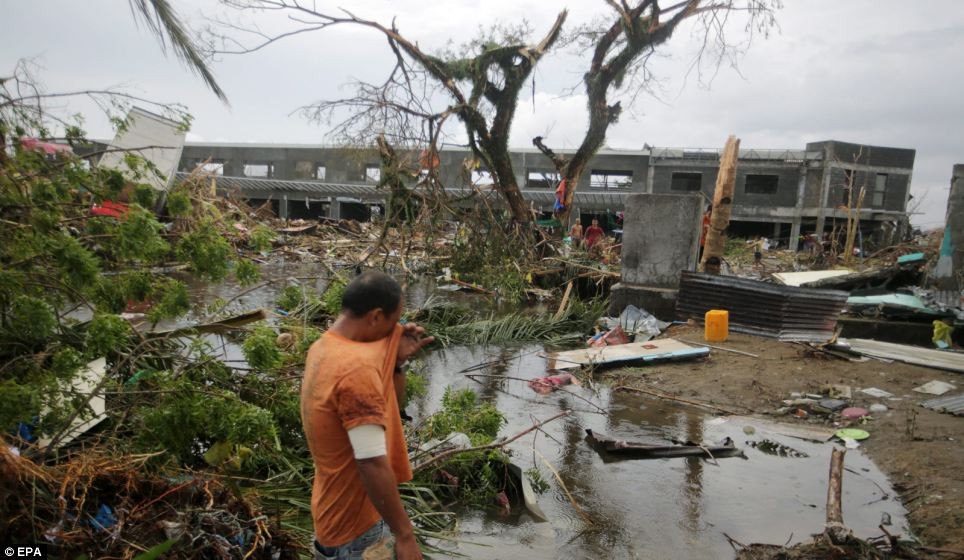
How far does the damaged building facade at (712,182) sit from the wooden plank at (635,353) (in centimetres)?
2221

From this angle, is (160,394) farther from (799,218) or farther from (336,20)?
(799,218)

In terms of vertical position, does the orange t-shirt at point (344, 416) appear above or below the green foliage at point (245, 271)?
below

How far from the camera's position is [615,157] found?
33.8 meters

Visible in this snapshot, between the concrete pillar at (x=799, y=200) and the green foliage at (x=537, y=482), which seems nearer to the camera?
the green foliage at (x=537, y=482)

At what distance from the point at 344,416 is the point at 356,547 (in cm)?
53

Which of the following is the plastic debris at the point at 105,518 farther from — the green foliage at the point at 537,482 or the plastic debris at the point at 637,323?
the plastic debris at the point at 637,323

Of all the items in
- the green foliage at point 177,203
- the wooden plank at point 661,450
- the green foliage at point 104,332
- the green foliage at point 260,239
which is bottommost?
the wooden plank at point 661,450

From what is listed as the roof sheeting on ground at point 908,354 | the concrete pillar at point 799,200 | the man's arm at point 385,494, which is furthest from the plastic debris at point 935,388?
the concrete pillar at point 799,200

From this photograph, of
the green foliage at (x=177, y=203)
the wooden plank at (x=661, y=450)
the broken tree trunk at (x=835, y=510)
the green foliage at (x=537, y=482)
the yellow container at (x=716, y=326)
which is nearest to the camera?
the broken tree trunk at (x=835, y=510)

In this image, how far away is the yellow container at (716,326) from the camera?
25.0ft

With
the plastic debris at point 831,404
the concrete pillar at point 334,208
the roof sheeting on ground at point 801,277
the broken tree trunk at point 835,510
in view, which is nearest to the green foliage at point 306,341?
the broken tree trunk at point 835,510

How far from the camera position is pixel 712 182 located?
32.3 meters

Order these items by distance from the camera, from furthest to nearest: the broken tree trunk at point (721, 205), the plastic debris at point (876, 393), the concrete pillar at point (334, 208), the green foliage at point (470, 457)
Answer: the concrete pillar at point (334, 208) < the broken tree trunk at point (721, 205) < the plastic debris at point (876, 393) < the green foliage at point (470, 457)

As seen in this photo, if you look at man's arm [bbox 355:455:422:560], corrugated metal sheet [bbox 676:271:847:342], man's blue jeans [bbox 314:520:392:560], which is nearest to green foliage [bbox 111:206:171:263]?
man's blue jeans [bbox 314:520:392:560]
